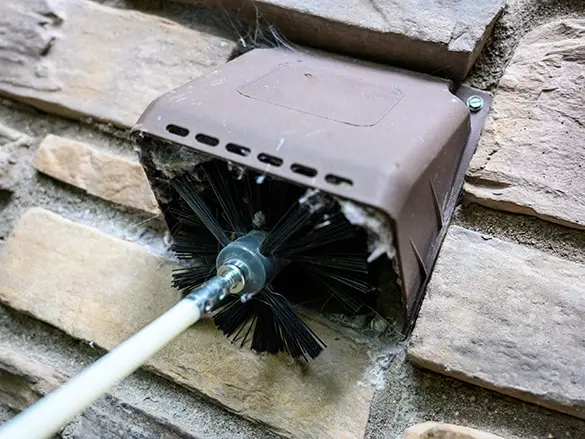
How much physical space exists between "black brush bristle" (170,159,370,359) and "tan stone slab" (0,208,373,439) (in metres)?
0.02

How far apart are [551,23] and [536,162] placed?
0.47 ft

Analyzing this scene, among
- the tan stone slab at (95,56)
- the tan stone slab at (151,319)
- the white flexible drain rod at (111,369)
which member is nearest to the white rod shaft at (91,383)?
the white flexible drain rod at (111,369)

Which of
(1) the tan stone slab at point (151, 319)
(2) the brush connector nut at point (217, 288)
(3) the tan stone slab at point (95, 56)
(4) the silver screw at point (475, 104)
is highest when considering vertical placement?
(4) the silver screw at point (475, 104)

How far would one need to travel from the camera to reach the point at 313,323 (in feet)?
1.71

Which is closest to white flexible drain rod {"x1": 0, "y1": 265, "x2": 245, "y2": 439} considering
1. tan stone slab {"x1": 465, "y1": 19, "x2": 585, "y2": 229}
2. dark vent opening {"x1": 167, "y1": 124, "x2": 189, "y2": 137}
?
dark vent opening {"x1": 167, "y1": 124, "x2": 189, "y2": 137}

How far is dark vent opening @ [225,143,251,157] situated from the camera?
43cm

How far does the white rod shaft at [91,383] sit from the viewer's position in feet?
1.14

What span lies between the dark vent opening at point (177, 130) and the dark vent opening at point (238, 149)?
3cm

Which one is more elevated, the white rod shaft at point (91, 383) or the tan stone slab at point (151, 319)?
the white rod shaft at point (91, 383)

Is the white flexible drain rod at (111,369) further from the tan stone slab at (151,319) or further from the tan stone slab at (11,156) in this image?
the tan stone slab at (11,156)

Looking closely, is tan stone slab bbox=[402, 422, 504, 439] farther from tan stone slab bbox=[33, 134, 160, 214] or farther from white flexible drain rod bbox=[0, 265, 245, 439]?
tan stone slab bbox=[33, 134, 160, 214]

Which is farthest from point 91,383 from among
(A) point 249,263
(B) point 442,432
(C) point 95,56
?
(C) point 95,56

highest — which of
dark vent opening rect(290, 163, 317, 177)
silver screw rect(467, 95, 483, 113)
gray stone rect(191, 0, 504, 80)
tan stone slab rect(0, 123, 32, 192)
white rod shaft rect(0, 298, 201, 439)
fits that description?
gray stone rect(191, 0, 504, 80)

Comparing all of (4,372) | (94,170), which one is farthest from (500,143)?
(4,372)
